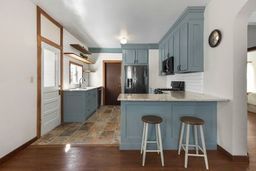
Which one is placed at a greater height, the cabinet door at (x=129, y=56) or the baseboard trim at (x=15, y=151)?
the cabinet door at (x=129, y=56)

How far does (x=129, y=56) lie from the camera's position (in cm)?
615

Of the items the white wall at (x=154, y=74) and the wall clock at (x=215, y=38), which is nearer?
the wall clock at (x=215, y=38)

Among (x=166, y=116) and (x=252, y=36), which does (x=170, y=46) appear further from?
(x=166, y=116)

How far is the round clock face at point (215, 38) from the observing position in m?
2.70

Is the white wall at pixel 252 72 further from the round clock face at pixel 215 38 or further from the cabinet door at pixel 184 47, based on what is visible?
the round clock face at pixel 215 38

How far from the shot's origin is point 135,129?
2.80 metres

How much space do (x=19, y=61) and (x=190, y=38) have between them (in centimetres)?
305

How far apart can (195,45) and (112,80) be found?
4557mm

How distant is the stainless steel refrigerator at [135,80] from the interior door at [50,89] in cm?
259

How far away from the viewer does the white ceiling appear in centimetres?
295

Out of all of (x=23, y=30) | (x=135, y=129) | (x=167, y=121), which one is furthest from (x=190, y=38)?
(x=23, y=30)

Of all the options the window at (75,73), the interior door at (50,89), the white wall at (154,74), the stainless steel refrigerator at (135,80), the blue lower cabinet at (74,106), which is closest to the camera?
the interior door at (50,89)

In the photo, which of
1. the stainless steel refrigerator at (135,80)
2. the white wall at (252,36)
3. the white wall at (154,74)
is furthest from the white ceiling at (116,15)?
the white wall at (252,36)

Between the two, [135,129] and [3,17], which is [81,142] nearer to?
[135,129]
